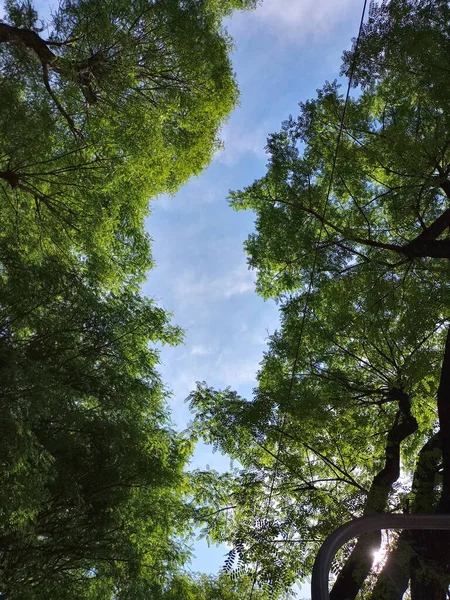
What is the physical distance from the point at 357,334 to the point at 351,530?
4.55m

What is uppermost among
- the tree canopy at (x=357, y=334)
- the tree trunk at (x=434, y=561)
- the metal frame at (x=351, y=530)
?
the tree canopy at (x=357, y=334)

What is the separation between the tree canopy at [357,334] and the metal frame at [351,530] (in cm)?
190

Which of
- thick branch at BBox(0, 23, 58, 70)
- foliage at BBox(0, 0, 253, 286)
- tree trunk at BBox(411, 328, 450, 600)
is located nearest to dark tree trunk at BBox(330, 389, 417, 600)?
tree trunk at BBox(411, 328, 450, 600)

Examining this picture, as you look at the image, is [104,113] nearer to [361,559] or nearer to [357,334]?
[357,334]

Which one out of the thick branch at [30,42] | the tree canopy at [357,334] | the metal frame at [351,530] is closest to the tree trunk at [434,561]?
the tree canopy at [357,334]

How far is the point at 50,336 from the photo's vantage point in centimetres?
549

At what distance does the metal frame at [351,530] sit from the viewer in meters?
1.73

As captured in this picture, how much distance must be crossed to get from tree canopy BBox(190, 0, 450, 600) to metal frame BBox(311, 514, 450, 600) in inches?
74.7

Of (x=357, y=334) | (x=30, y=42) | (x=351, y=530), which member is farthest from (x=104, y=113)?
(x=351, y=530)

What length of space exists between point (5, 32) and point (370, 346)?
6.35m

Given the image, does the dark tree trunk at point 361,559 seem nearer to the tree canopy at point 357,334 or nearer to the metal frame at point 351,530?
the tree canopy at point 357,334

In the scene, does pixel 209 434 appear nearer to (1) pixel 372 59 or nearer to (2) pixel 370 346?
(2) pixel 370 346

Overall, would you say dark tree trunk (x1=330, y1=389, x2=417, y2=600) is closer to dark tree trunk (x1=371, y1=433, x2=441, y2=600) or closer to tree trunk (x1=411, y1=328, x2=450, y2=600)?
dark tree trunk (x1=371, y1=433, x2=441, y2=600)

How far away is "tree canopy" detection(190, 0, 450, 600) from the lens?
4359mm
